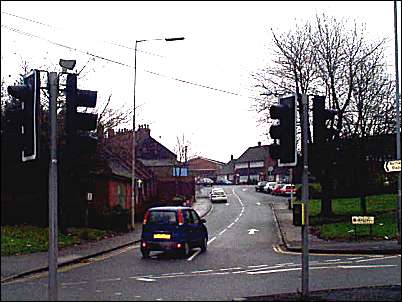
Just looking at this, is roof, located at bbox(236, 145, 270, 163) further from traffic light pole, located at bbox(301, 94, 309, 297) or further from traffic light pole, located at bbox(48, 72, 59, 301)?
traffic light pole, located at bbox(48, 72, 59, 301)

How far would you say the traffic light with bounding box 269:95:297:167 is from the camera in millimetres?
11453

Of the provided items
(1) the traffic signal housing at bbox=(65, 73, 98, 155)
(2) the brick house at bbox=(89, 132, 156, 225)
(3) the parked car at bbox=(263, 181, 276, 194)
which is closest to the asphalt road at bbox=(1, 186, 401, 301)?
(1) the traffic signal housing at bbox=(65, 73, 98, 155)

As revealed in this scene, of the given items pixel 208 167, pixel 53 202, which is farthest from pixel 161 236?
pixel 208 167

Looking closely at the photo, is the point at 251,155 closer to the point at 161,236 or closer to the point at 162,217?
the point at 162,217

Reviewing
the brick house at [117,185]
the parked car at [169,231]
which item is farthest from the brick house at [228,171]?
the parked car at [169,231]

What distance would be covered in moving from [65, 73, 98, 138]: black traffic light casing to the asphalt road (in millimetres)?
2111

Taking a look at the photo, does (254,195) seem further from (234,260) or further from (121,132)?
(234,260)

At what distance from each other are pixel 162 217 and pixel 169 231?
627 mm

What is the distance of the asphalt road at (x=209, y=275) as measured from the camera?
1173 centimetres

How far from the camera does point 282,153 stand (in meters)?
11.5

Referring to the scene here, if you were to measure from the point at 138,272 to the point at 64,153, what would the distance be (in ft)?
23.5

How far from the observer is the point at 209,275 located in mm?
16844

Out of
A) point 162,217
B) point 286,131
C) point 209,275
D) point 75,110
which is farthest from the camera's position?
point 162,217

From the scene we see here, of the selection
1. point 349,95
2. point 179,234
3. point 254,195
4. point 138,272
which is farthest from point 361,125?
point 254,195
